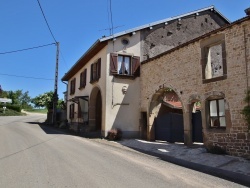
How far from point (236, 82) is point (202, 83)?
6.22 feet

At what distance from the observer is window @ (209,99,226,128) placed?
11.0 metres

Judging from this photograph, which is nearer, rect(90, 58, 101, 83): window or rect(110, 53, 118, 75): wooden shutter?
rect(110, 53, 118, 75): wooden shutter

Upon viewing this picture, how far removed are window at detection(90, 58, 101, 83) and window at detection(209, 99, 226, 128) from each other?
9.05 m

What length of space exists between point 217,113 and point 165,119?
4527 mm

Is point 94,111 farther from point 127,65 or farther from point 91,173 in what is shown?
point 91,173

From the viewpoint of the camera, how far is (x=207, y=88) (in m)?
11.6

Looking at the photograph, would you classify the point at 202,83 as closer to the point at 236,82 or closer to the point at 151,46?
the point at 236,82

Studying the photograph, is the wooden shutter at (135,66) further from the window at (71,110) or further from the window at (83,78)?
the window at (71,110)

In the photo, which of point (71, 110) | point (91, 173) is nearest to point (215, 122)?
point (91, 173)

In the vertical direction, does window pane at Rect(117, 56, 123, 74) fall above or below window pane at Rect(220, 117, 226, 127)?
above

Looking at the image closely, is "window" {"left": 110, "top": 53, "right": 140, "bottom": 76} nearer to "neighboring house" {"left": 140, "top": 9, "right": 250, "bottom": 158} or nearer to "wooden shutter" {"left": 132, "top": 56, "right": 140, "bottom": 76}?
"wooden shutter" {"left": 132, "top": 56, "right": 140, "bottom": 76}

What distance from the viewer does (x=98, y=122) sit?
20.9 metres

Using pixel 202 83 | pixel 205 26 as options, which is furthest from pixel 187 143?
pixel 205 26

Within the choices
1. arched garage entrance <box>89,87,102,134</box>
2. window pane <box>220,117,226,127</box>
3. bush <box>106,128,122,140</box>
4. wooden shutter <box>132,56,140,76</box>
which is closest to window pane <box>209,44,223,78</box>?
wooden shutter <box>132,56,140,76</box>
